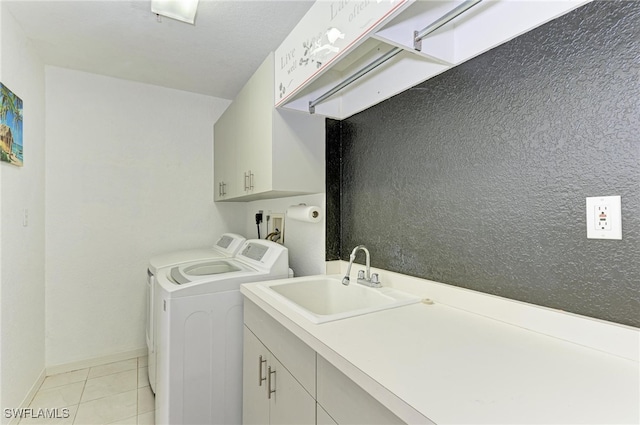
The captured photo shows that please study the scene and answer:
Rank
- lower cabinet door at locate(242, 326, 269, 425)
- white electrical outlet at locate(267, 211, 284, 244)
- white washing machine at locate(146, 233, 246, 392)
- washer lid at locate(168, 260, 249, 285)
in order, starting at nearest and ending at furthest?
lower cabinet door at locate(242, 326, 269, 425) → washer lid at locate(168, 260, 249, 285) → white washing machine at locate(146, 233, 246, 392) → white electrical outlet at locate(267, 211, 284, 244)

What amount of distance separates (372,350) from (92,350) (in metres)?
2.74

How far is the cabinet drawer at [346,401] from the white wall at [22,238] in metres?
1.88

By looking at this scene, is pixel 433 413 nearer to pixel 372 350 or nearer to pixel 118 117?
pixel 372 350

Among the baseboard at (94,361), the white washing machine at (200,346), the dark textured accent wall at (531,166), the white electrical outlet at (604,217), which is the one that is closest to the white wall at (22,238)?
the baseboard at (94,361)

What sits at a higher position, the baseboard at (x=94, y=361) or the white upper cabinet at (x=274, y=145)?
the white upper cabinet at (x=274, y=145)

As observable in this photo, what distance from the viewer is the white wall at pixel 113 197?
241 centimetres

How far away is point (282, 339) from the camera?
47.9 inches

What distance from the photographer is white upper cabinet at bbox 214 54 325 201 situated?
1683 mm

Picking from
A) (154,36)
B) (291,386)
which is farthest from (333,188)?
(154,36)

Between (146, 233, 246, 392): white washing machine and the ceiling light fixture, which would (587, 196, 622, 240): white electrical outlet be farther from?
(146, 233, 246, 392): white washing machine

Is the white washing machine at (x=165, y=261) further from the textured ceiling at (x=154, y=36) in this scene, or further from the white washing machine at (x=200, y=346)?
the textured ceiling at (x=154, y=36)

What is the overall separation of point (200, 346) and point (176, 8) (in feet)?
5.93

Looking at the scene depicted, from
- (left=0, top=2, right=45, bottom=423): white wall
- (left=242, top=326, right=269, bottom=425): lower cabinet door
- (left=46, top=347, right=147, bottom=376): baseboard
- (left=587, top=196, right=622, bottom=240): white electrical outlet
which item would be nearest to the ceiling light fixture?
(left=0, top=2, right=45, bottom=423): white wall

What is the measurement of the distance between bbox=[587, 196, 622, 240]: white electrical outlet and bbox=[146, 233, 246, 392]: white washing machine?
6.71 feet
